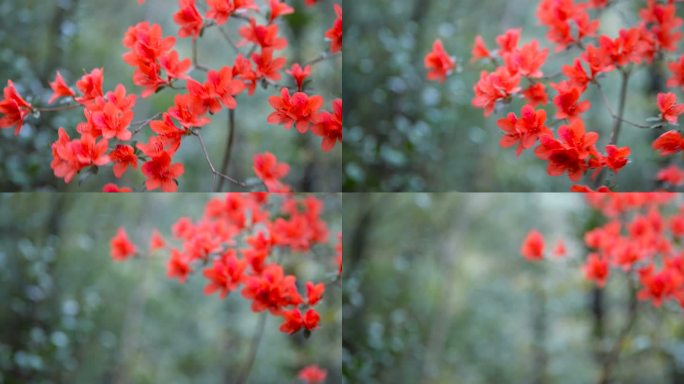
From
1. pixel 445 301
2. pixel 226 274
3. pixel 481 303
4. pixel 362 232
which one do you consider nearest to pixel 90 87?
pixel 226 274

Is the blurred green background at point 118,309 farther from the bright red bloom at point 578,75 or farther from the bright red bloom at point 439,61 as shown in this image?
the bright red bloom at point 578,75

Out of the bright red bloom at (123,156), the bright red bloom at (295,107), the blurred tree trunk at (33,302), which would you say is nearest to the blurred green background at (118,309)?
the blurred tree trunk at (33,302)

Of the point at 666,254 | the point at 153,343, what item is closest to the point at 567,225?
the point at 666,254

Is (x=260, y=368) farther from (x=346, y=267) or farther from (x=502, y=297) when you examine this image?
(x=502, y=297)

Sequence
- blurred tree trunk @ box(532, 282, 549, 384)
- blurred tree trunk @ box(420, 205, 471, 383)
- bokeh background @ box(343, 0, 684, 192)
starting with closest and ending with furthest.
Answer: bokeh background @ box(343, 0, 684, 192), blurred tree trunk @ box(420, 205, 471, 383), blurred tree trunk @ box(532, 282, 549, 384)

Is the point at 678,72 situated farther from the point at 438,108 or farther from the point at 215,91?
the point at 215,91

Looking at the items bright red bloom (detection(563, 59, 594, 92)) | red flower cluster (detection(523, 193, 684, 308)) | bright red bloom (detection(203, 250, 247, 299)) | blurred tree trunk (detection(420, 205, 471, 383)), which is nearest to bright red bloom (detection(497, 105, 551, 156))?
bright red bloom (detection(563, 59, 594, 92))

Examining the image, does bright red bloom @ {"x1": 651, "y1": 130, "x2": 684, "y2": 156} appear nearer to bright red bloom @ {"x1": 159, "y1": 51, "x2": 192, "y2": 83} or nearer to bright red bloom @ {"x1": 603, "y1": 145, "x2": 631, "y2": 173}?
bright red bloom @ {"x1": 603, "y1": 145, "x2": 631, "y2": 173}
